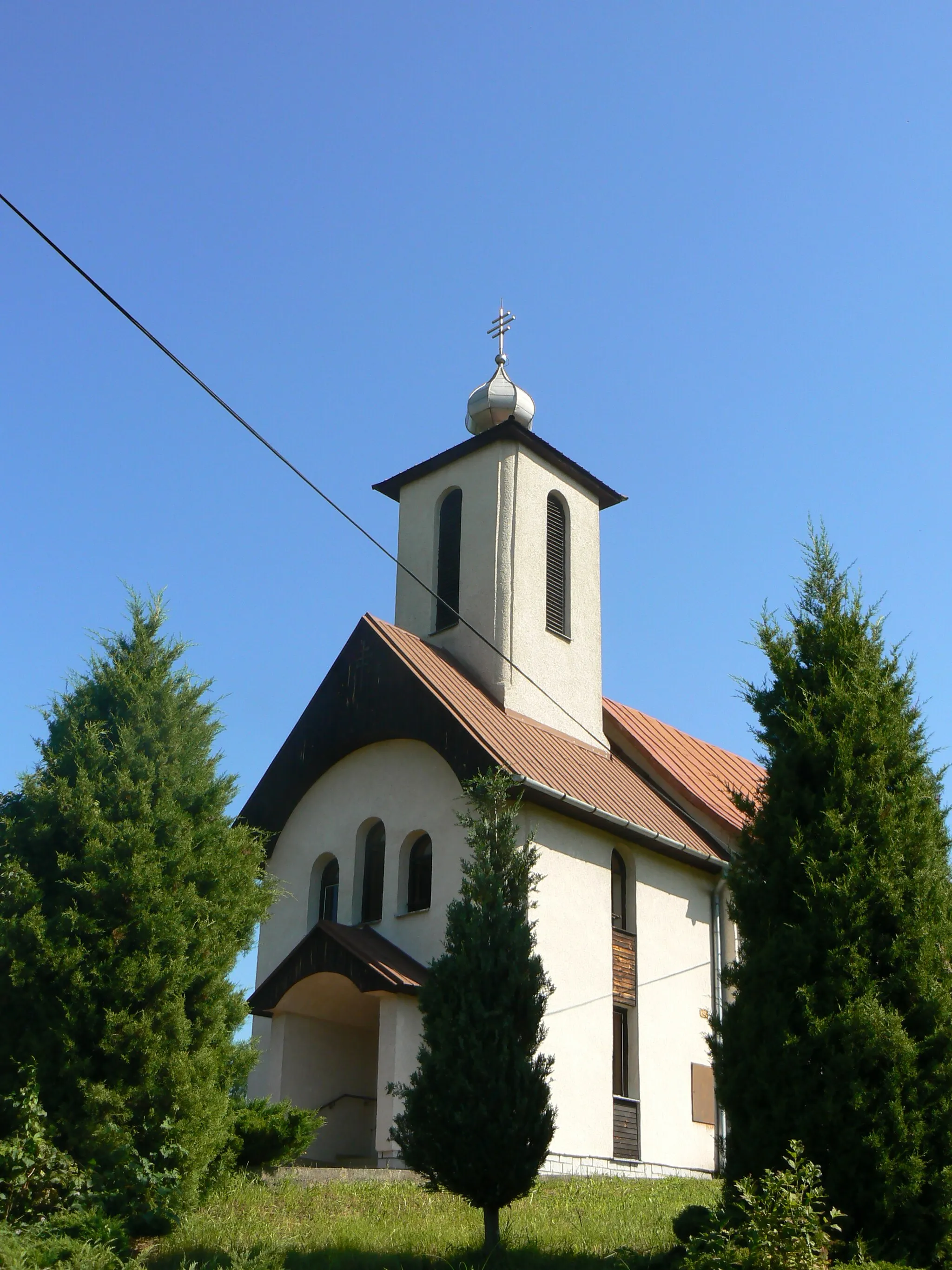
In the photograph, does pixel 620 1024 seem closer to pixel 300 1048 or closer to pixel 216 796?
pixel 300 1048

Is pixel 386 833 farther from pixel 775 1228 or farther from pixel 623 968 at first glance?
pixel 775 1228

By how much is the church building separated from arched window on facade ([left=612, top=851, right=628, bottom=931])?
0.05 meters

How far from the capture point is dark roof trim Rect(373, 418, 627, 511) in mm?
24375

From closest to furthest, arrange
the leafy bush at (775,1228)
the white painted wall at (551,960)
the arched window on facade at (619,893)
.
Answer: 1. the leafy bush at (775,1228)
2. the white painted wall at (551,960)
3. the arched window on facade at (619,893)

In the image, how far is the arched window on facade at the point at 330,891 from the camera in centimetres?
2155

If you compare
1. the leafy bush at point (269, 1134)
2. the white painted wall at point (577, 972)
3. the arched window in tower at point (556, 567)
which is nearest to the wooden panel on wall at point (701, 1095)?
the white painted wall at point (577, 972)

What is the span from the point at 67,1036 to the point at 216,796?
306 cm

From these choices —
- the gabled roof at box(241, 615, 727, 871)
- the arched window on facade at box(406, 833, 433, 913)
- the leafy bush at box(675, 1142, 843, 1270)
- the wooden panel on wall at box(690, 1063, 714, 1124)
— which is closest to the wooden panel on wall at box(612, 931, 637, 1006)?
the gabled roof at box(241, 615, 727, 871)

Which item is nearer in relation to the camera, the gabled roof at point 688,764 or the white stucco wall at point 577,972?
the white stucco wall at point 577,972

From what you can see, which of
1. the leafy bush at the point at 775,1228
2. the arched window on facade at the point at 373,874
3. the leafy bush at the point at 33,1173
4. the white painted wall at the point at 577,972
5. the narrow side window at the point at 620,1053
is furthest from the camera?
the arched window on facade at the point at 373,874

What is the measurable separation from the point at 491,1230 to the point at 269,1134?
126 inches

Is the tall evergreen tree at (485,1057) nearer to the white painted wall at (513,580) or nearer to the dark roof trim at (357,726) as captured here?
the dark roof trim at (357,726)

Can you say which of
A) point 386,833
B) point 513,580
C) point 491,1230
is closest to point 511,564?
point 513,580

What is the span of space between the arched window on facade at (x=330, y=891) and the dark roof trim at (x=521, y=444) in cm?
802
